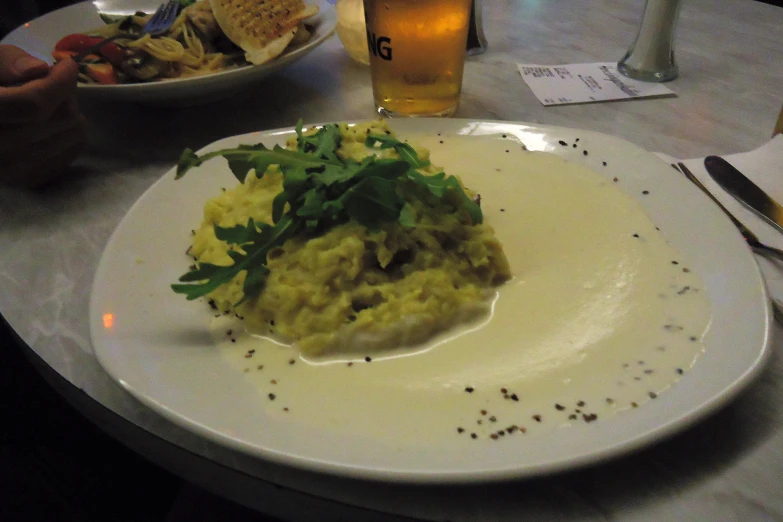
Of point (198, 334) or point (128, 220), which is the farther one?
point (128, 220)

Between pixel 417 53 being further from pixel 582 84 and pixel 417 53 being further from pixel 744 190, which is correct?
pixel 744 190

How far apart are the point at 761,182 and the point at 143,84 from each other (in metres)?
1.54

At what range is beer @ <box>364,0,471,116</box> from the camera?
151 cm

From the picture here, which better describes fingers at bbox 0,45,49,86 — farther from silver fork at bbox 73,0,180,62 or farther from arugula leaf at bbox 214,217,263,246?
arugula leaf at bbox 214,217,263,246

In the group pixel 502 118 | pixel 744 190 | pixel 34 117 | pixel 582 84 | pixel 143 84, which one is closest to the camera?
pixel 744 190

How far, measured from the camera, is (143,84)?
5.02 ft

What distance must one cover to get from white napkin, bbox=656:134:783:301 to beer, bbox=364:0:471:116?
0.63m

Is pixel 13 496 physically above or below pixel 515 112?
below

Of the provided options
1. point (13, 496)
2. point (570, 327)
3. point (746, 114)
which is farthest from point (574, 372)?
point (13, 496)

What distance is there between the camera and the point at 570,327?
0.92 meters

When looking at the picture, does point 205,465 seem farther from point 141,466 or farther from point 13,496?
point 13,496

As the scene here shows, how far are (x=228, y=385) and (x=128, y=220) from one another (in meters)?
0.48

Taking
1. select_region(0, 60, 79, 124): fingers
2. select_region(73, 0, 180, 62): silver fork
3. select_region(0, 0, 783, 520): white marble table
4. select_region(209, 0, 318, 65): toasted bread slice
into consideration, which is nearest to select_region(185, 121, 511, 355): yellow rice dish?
select_region(0, 0, 783, 520): white marble table

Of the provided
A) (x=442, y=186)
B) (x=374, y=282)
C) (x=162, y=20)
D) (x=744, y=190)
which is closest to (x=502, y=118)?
(x=744, y=190)
